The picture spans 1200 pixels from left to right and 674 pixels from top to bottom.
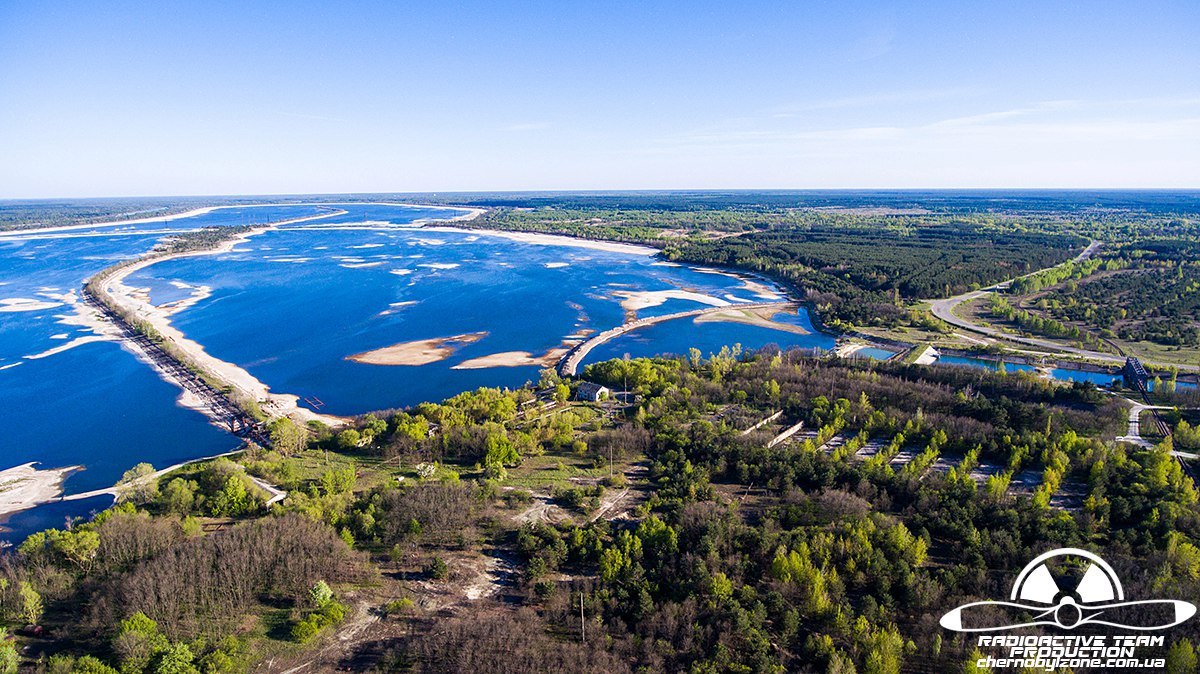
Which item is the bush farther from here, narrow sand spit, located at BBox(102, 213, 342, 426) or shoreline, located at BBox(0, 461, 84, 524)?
shoreline, located at BBox(0, 461, 84, 524)

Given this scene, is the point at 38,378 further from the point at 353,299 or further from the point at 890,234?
the point at 890,234

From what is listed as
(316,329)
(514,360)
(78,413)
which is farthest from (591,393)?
(316,329)

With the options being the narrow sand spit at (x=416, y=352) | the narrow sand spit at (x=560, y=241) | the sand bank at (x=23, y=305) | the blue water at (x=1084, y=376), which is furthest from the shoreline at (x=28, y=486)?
the narrow sand spit at (x=560, y=241)

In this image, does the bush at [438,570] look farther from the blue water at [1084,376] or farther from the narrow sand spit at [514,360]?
the blue water at [1084,376]

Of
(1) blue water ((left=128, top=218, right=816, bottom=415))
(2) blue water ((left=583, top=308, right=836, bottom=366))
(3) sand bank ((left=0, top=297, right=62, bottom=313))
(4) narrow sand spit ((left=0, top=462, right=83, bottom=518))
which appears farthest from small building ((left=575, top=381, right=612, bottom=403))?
(3) sand bank ((left=0, top=297, right=62, bottom=313))

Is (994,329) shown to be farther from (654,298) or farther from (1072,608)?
(1072,608)
